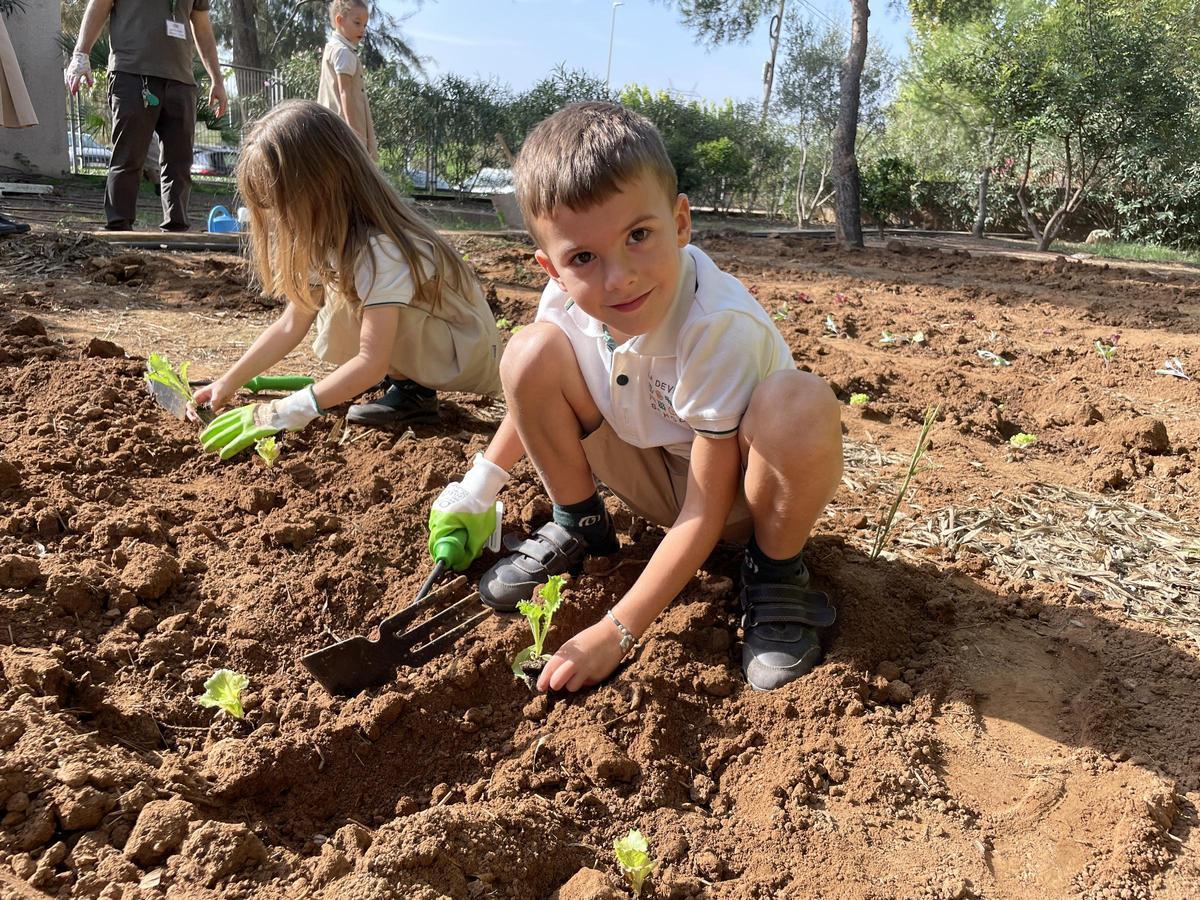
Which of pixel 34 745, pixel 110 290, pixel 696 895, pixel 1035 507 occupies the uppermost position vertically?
pixel 110 290

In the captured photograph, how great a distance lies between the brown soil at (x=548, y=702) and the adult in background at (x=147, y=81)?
13.6ft

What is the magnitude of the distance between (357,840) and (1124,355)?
15.7 ft

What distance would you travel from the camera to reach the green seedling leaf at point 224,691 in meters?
1.75

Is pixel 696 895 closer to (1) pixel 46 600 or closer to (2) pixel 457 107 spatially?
(1) pixel 46 600

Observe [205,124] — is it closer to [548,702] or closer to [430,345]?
[430,345]

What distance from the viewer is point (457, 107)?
16359 millimetres

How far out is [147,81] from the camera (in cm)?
659

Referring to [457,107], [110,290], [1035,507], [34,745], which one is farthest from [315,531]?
[457,107]

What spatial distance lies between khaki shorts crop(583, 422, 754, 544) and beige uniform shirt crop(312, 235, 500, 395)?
1.12 metres

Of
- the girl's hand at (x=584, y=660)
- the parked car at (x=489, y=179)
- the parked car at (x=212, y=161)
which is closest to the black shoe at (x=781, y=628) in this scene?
the girl's hand at (x=584, y=660)

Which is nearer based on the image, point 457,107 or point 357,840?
point 357,840

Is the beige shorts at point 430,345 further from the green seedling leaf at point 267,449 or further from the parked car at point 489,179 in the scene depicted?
the parked car at point 489,179

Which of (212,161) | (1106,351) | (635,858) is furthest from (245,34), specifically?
(635,858)

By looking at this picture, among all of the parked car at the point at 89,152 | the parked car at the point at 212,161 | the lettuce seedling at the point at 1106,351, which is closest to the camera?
the lettuce seedling at the point at 1106,351
